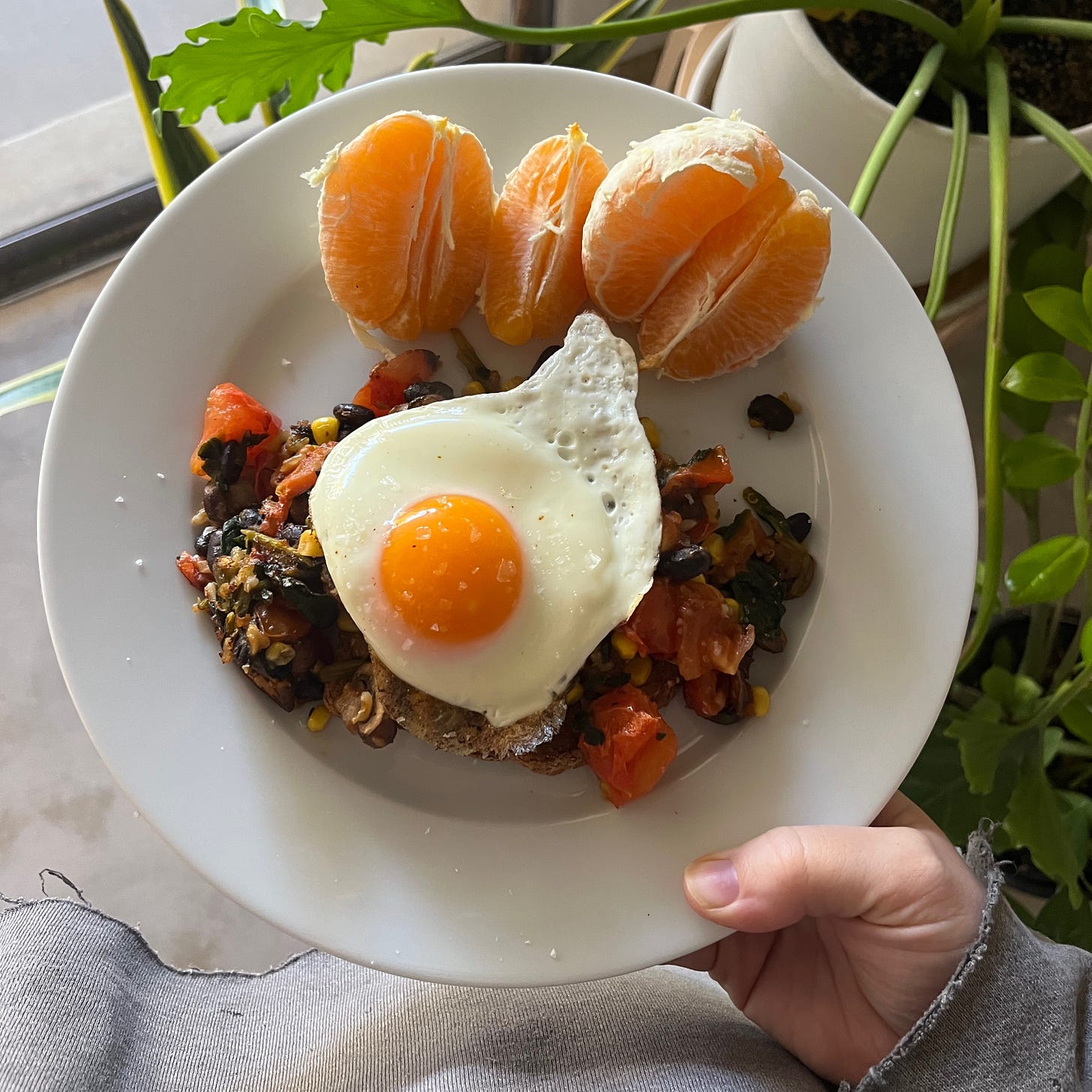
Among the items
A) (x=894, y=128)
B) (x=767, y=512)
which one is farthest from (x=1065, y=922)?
(x=894, y=128)

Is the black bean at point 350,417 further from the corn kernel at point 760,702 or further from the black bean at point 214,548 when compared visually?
the corn kernel at point 760,702

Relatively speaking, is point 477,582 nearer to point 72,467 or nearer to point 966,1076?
point 72,467

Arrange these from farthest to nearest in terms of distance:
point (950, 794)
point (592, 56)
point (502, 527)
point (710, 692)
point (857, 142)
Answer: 1. point (592, 56)
2. point (950, 794)
3. point (857, 142)
4. point (710, 692)
5. point (502, 527)

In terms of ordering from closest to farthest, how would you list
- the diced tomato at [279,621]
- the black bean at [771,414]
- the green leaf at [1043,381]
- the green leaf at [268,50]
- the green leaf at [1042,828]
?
the green leaf at [268,50]
the green leaf at [1043,381]
the diced tomato at [279,621]
the green leaf at [1042,828]
the black bean at [771,414]

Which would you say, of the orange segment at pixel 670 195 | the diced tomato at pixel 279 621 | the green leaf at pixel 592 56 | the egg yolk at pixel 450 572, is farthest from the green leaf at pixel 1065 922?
the green leaf at pixel 592 56

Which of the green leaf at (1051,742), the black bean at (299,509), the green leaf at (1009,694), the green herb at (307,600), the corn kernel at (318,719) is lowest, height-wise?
the green leaf at (1051,742)

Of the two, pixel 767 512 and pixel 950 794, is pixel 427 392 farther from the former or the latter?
pixel 950 794

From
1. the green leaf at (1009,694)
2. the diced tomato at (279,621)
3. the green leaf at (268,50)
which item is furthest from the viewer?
the green leaf at (1009,694)
